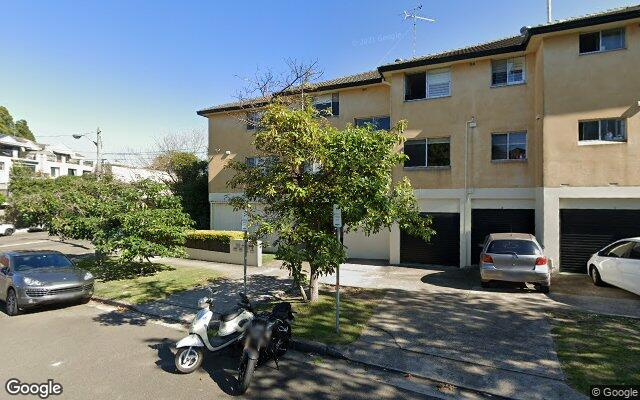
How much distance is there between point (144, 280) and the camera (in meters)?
11.9

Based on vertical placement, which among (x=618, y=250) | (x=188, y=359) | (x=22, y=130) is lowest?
(x=188, y=359)

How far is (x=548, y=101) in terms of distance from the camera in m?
11.6

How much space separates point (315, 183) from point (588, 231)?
9.64 metres

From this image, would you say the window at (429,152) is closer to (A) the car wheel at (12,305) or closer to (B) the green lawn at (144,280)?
(B) the green lawn at (144,280)

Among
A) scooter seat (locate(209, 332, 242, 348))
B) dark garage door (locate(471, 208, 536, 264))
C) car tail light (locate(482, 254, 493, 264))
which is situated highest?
dark garage door (locate(471, 208, 536, 264))

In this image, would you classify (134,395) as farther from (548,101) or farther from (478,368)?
(548,101)

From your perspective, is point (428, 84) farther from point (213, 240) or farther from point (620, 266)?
point (213, 240)

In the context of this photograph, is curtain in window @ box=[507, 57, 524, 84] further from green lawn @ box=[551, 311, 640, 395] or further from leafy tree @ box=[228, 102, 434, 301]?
green lawn @ box=[551, 311, 640, 395]

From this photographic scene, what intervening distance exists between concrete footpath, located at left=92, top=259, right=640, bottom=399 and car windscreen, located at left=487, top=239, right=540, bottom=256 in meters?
1.10

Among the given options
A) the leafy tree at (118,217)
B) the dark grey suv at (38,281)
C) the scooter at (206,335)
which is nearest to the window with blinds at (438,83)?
the leafy tree at (118,217)

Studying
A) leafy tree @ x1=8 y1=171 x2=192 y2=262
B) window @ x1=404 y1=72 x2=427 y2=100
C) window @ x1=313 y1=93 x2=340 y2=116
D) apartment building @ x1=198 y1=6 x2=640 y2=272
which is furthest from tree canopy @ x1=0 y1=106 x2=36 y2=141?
window @ x1=404 y1=72 x2=427 y2=100

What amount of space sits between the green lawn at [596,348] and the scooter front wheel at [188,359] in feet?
17.4

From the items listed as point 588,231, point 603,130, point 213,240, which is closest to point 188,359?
point 213,240

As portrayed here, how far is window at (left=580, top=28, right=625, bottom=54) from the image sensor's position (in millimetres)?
11141
